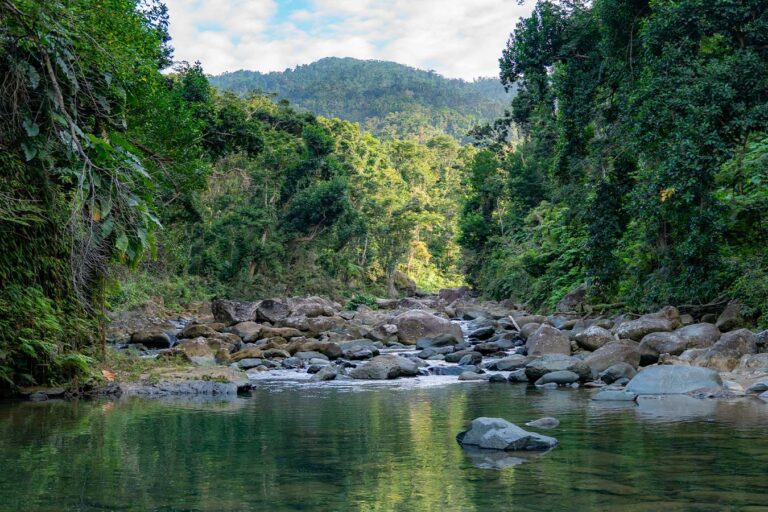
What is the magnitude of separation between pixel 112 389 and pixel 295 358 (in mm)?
5816

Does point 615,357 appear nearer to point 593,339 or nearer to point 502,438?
point 593,339

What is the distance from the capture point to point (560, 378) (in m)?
10.8

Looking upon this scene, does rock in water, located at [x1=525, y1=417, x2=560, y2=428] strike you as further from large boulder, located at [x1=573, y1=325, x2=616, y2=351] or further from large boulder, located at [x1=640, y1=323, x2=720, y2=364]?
large boulder, located at [x1=573, y1=325, x2=616, y2=351]

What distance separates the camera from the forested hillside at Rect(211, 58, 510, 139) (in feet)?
368

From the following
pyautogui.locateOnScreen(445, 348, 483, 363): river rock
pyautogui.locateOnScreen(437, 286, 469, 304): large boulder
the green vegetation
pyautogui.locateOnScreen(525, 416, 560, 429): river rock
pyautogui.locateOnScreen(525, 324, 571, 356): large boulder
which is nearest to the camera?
pyautogui.locateOnScreen(525, 416, 560, 429): river rock

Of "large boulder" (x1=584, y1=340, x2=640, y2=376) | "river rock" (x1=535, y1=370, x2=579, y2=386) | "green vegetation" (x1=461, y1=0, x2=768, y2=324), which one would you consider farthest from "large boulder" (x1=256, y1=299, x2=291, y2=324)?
"river rock" (x1=535, y1=370, x2=579, y2=386)

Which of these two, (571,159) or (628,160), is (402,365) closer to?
(628,160)

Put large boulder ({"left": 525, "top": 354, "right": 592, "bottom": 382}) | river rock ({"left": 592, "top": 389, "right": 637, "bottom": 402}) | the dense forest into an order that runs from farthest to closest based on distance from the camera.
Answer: large boulder ({"left": 525, "top": 354, "right": 592, "bottom": 382}), river rock ({"left": 592, "top": 389, "right": 637, "bottom": 402}), the dense forest

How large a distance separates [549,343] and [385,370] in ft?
10.8

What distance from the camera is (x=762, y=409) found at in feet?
24.5

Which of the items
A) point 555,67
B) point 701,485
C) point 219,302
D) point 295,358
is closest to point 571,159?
point 555,67

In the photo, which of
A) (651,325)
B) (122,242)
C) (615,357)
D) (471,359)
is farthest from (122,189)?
(651,325)

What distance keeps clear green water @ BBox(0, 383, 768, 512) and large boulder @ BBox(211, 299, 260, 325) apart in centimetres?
1494

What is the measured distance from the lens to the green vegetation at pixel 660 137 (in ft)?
41.7
